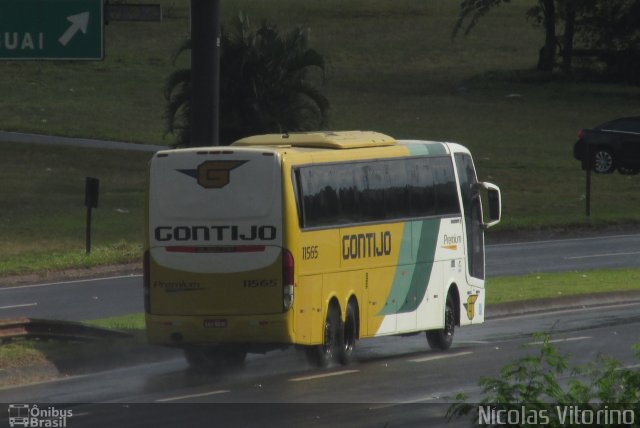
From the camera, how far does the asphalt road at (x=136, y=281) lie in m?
24.1

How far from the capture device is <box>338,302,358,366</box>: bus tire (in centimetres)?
1820

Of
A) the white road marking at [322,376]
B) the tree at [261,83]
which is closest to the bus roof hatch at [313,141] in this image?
the white road marking at [322,376]

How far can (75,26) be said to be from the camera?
18172 millimetres

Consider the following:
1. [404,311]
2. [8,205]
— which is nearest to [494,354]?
[404,311]

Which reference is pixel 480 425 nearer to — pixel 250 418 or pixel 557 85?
pixel 250 418

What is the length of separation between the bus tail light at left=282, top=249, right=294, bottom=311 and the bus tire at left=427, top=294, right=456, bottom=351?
3730 mm

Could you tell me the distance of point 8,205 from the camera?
40219mm

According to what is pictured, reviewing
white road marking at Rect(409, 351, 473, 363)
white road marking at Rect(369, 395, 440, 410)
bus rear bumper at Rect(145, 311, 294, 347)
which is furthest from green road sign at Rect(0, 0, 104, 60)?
white road marking at Rect(369, 395, 440, 410)

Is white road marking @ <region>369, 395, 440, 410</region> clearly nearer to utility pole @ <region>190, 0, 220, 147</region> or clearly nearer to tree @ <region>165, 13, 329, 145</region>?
utility pole @ <region>190, 0, 220, 147</region>

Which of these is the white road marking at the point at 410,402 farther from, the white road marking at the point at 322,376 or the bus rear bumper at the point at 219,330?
the bus rear bumper at the point at 219,330

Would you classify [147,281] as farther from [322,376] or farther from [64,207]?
[64,207]

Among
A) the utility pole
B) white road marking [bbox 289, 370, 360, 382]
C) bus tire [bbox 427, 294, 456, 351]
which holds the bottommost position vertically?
bus tire [bbox 427, 294, 456, 351]

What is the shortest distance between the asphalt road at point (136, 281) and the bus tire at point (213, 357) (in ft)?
16.2

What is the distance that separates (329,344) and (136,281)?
38.2 ft
